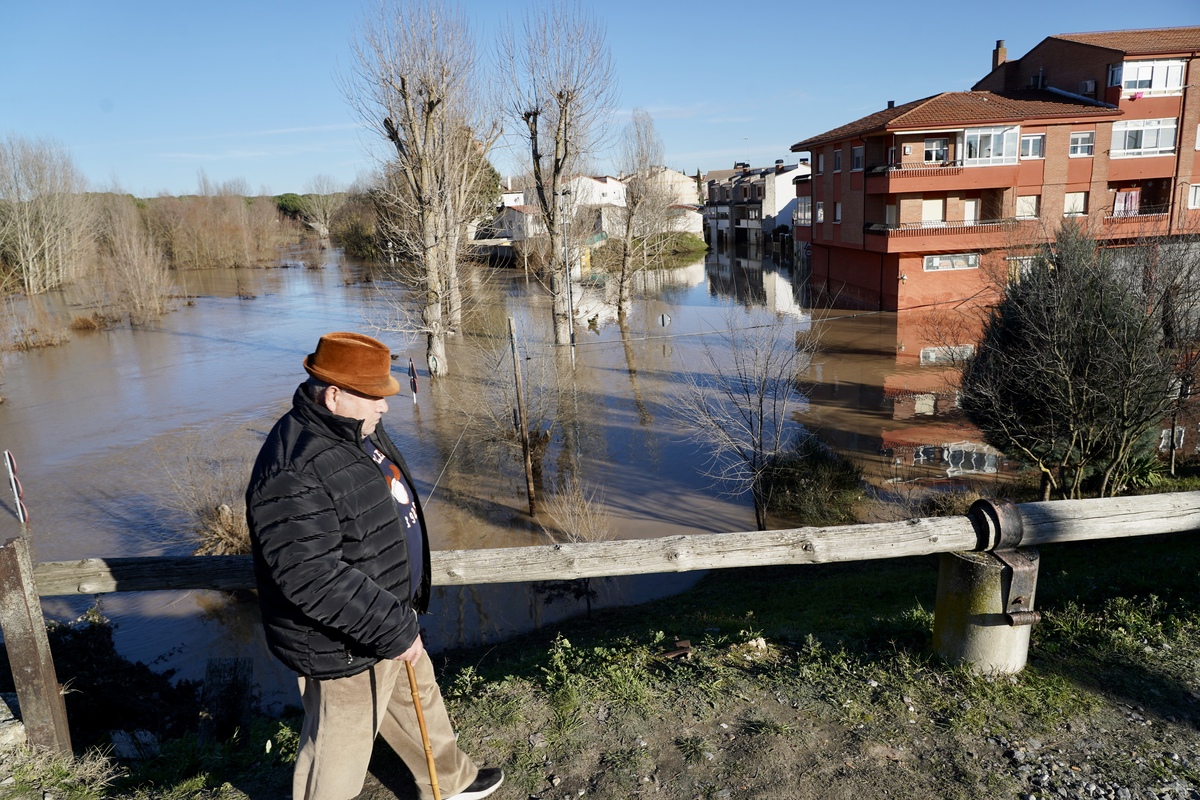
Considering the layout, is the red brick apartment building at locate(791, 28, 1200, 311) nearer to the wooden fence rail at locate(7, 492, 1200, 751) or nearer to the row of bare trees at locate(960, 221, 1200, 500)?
the row of bare trees at locate(960, 221, 1200, 500)

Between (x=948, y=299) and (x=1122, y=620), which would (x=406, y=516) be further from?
(x=948, y=299)

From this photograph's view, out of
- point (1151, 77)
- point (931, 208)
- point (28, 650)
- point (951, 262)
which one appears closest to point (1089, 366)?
point (28, 650)

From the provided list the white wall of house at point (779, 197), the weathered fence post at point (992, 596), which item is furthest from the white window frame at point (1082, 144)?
the white wall of house at point (779, 197)

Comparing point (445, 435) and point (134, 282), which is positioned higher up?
point (134, 282)

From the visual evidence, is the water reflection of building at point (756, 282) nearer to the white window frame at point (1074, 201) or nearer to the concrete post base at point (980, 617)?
the white window frame at point (1074, 201)

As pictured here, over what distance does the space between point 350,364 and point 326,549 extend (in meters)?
0.65

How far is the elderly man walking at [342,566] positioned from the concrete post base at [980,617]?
2.56 m

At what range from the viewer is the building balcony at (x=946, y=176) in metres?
32.0

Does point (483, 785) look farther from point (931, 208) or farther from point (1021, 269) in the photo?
point (931, 208)

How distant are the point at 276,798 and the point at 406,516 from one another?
1.45 m

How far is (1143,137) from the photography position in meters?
32.0

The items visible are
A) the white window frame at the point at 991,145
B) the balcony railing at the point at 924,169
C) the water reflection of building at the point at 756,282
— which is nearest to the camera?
the white window frame at the point at 991,145

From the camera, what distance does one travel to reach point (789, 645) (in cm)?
464

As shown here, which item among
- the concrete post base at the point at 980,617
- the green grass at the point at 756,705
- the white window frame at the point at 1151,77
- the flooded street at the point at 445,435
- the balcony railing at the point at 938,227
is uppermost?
the white window frame at the point at 1151,77
